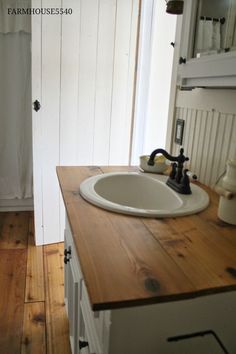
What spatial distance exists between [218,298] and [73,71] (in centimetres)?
183

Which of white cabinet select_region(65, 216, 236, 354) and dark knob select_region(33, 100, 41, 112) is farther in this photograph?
dark knob select_region(33, 100, 41, 112)

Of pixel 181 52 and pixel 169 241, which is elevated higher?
pixel 181 52

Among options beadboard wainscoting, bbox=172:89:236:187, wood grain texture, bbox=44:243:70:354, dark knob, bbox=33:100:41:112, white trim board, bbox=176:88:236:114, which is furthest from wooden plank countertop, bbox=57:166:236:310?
dark knob, bbox=33:100:41:112

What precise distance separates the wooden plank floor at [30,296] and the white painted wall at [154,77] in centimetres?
104

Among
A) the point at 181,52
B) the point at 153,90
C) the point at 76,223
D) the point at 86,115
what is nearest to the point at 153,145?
the point at 153,90

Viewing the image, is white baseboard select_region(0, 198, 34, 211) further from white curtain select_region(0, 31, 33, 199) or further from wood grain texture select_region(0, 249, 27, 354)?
wood grain texture select_region(0, 249, 27, 354)

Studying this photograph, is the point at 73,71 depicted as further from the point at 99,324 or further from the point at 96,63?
the point at 99,324

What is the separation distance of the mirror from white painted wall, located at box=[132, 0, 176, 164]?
0.97 m

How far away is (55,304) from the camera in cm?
171

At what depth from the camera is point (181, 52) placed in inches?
46.0

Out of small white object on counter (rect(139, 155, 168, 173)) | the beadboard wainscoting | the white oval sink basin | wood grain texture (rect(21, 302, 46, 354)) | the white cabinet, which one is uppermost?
the beadboard wainscoting

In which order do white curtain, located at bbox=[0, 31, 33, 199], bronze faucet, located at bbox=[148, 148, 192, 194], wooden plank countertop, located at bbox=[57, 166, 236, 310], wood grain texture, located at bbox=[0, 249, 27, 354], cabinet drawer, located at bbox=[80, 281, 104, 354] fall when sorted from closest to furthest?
wooden plank countertop, located at bbox=[57, 166, 236, 310]
cabinet drawer, located at bbox=[80, 281, 104, 354]
bronze faucet, located at bbox=[148, 148, 192, 194]
wood grain texture, located at bbox=[0, 249, 27, 354]
white curtain, located at bbox=[0, 31, 33, 199]

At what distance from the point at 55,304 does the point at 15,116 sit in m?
1.61

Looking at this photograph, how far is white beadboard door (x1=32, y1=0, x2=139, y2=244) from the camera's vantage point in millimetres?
2008
